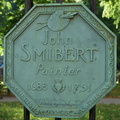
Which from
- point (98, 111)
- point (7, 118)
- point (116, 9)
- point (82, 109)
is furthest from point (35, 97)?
point (116, 9)

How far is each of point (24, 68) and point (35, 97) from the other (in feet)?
1.35

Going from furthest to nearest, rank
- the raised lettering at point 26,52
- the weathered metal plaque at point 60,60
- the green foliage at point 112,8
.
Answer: the green foliage at point 112,8, the raised lettering at point 26,52, the weathered metal plaque at point 60,60

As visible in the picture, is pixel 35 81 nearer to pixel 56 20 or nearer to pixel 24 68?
pixel 24 68

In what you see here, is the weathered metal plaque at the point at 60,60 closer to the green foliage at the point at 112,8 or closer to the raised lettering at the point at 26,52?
the raised lettering at the point at 26,52

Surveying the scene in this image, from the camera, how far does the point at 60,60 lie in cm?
349

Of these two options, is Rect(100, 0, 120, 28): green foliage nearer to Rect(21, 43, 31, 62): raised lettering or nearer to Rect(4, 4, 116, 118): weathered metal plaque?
Rect(4, 4, 116, 118): weathered metal plaque

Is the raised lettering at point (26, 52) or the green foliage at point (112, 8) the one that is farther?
the green foliage at point (112, 8)

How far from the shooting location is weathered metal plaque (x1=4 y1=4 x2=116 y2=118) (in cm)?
340

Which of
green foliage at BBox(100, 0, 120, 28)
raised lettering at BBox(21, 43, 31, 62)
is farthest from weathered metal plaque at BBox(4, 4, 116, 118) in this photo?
green foliage at BBox(100, 0, 120, 28)

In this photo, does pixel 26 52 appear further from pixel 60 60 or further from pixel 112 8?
pixel 112 8

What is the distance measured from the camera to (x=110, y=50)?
3.39 metres

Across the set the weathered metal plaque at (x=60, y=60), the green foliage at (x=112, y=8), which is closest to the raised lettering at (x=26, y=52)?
the weathered metal plaque at (x=60, y=60)

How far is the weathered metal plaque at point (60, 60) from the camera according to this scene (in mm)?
3400

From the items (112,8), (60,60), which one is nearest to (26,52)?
(60,60)
